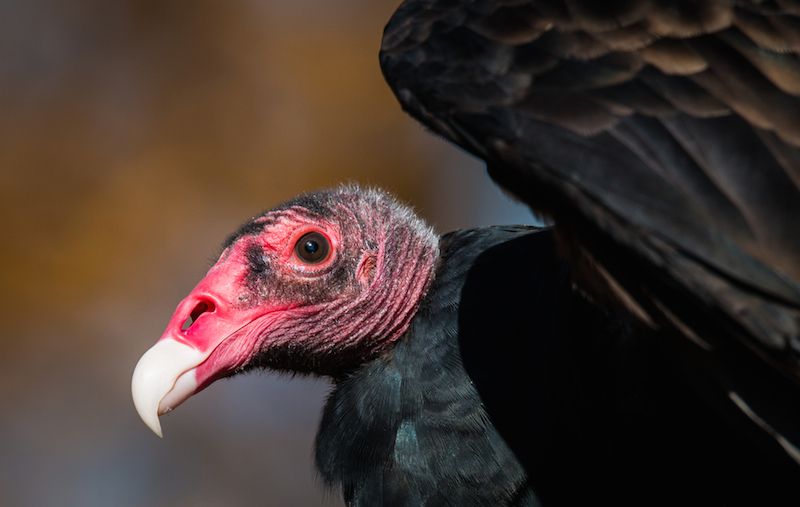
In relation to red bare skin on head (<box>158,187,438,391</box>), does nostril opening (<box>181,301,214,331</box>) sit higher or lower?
higher

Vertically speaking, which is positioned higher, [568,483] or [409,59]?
[409,59]

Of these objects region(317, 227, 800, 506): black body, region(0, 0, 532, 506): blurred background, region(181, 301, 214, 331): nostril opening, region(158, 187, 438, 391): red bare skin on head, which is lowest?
region(0, 0, 532, 506): blurred background

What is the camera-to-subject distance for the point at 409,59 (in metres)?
2.75

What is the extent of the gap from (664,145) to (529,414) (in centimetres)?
90

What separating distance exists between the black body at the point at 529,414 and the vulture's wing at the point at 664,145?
0.22m

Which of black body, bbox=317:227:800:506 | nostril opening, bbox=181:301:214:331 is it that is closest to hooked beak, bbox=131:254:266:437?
nostril opening, bbox=181:301:214:331

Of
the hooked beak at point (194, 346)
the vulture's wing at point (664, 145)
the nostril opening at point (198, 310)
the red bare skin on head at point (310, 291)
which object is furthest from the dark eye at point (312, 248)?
the vulture's wing at point (664, 145)

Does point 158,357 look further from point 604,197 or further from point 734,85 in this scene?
point 734,85

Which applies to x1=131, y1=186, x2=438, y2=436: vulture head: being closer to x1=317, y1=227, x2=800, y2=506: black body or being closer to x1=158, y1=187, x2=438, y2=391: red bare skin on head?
x1=158, y1=187, x2=438, y2=391: red bare skin on head

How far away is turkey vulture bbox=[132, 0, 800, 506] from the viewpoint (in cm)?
234

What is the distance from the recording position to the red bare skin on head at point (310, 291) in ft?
11.4

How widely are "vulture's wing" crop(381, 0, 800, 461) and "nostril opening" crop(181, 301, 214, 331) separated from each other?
1.09 m

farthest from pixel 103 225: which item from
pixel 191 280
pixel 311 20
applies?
pixel 311 20

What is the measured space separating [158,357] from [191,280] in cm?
1033
